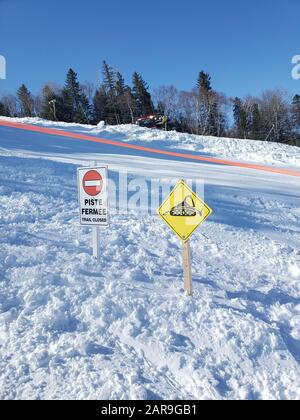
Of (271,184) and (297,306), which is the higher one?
(271,184)

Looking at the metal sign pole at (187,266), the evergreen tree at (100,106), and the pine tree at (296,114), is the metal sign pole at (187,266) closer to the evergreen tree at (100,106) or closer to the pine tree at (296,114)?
the evergreen tree at (100,106)

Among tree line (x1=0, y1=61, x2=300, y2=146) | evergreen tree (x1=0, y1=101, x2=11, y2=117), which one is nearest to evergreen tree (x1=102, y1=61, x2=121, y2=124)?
tree line (x1=0, y1=61, x2=300, y2=146)

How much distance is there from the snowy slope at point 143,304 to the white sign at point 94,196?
0.66m

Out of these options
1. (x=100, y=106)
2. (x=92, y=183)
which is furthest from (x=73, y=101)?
(x=92, y=183)

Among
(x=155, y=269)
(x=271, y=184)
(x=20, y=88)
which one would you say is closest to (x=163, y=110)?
(x=20, y=88)

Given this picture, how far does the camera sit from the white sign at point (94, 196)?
4.61m

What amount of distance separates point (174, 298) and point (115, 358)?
1.19 m

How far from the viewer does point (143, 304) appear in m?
4.07

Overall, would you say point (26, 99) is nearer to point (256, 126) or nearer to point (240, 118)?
point (240, 118)

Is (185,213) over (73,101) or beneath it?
beneath

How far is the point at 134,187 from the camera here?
8.12 metres

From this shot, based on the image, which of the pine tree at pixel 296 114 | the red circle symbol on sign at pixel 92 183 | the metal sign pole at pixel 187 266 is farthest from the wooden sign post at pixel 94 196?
the pine tree at pixel 296 114

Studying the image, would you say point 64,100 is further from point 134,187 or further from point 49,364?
point 49,364

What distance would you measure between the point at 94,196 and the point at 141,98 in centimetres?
4365
